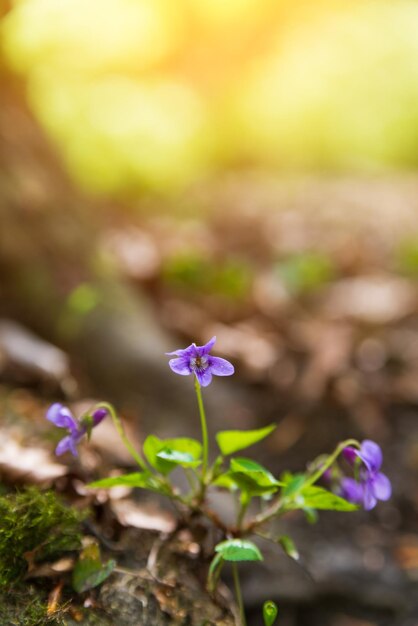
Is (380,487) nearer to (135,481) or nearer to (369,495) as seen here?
(369,495)

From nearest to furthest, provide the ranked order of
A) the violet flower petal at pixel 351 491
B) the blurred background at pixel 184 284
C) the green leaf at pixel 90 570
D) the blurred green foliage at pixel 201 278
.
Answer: the green leaf at pixel 90 570 < the violet flower petal at pixel 351 491 < the blurred background at pixel 184 284 < the blurred green foliage at pixel 201 278

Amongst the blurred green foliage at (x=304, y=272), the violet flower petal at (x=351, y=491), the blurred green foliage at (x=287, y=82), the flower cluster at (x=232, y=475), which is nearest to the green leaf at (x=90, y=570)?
the flower cluster at (x=232, y=475)

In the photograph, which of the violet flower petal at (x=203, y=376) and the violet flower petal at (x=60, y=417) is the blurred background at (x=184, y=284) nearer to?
the violet flower petal at (x=60, y=417)

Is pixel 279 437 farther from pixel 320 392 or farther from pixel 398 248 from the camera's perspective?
pixel 398 248

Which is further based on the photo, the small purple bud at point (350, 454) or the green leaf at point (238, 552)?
the small purple bud at point (350, 454)

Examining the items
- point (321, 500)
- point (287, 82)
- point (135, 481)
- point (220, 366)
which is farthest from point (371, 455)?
point (287, 82)

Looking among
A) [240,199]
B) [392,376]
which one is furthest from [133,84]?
[392,376]
